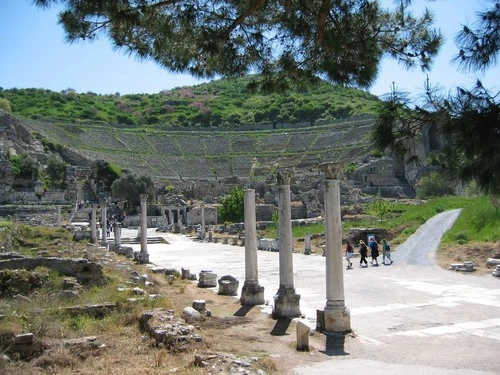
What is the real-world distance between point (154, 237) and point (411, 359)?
119 feet

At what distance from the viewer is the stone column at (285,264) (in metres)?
11.7

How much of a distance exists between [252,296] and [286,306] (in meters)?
2.00

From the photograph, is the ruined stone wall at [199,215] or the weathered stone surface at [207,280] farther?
the ruined stone wall at [199,215]

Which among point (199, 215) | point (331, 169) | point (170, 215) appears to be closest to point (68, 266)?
point (331, 169)

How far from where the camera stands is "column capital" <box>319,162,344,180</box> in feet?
35.8

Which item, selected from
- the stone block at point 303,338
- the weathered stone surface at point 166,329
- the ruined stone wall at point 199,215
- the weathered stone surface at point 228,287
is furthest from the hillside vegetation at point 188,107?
the stone block at point 303,338

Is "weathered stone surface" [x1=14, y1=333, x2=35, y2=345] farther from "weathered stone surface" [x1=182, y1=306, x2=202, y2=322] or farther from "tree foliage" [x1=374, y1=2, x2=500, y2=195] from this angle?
"tree foliage" [x1=374, y1=2, x2=500, y2=195]

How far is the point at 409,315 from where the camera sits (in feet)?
38.0

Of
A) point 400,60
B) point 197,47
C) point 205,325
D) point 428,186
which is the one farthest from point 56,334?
point 428,186

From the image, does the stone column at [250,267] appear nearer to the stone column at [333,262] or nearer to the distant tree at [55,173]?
the stone column at [333,262]

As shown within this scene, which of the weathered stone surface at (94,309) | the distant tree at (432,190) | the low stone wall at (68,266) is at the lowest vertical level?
the weathered stone surface at (94,309)

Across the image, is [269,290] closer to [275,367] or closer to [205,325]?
[205,325]

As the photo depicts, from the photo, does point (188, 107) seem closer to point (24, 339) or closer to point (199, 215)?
point (199, 215)

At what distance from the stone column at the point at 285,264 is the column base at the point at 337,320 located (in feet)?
5.41
